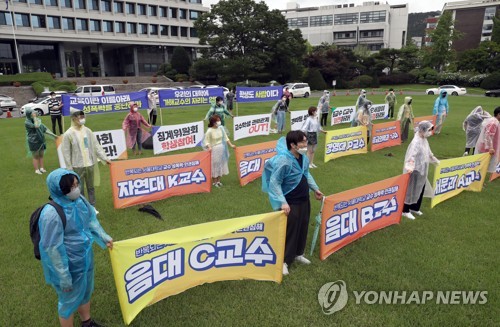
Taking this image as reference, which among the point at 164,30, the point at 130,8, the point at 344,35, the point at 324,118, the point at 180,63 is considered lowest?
the point at 324,118

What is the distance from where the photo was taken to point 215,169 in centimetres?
859

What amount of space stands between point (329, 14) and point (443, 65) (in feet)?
144

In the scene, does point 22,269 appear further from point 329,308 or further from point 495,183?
point 495,183

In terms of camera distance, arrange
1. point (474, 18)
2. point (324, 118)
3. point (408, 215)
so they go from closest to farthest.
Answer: point (408, 215) < point (324, 118) < point (474, 18)

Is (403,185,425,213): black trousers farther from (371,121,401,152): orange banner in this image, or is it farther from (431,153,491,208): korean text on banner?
(371,121,401,152): orange banner

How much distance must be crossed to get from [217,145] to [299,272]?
13.8ft

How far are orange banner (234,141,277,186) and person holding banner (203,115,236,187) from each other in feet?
1.12

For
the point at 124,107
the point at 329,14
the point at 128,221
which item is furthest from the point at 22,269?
the point at 329,14

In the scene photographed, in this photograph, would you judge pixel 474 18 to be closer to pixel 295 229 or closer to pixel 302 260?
pixel 302 260

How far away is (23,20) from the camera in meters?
49.5

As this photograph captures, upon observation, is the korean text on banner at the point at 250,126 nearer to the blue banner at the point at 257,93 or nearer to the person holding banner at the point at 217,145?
the blue banner at the point at 257,93

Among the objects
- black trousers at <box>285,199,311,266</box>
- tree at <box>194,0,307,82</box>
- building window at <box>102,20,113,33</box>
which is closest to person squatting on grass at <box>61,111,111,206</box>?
black trousers at <box>285,199,311,266</box>

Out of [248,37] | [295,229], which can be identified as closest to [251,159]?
[295,229]

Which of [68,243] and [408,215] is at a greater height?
[68,243]
